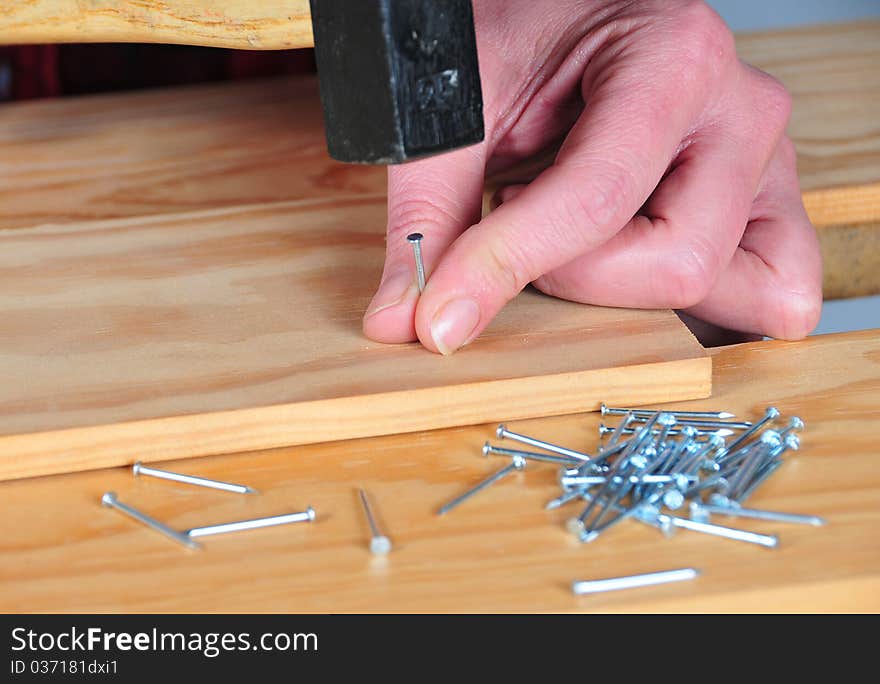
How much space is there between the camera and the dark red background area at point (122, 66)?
210cm

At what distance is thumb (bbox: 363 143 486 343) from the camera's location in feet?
3.51

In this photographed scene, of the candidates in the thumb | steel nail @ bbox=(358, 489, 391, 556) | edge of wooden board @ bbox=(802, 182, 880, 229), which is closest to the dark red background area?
the thumb

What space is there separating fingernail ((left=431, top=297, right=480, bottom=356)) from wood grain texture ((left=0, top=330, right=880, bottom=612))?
0.28ft

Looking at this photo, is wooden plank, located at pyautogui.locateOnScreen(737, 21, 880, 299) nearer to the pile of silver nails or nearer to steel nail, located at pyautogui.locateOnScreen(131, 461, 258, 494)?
the pile of silver nails

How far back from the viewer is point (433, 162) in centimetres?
113

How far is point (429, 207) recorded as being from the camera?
1.12 meters

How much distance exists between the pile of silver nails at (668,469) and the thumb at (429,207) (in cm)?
22

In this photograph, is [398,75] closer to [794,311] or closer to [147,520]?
[147,520]

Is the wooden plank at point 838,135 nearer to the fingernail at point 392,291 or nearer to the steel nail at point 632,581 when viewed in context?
the fingernail at point 392,291

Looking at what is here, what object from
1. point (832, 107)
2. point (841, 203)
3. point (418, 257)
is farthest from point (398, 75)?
point (832, 107)

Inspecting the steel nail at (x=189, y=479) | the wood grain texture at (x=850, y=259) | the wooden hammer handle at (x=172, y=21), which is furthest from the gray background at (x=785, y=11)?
the steel nail at (x=189, y=479)

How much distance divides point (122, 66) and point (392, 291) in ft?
4.59
